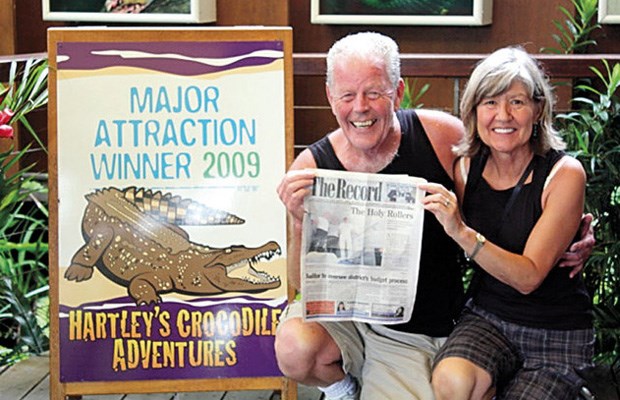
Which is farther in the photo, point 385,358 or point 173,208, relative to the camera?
point 173,208

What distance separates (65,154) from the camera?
3186 millimetres

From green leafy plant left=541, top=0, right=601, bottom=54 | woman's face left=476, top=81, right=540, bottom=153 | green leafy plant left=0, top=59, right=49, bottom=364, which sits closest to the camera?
woman's face left=476, top=81, right=540, bottom=153

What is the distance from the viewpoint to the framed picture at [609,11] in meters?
4.90

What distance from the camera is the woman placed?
99.3 inches

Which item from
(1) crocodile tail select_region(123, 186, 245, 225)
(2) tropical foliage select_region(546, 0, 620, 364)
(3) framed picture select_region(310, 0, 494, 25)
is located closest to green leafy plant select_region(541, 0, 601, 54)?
(3) framed picture select_region(310, 0, 494, 25)

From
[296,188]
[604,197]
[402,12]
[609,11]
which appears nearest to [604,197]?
[604,197]

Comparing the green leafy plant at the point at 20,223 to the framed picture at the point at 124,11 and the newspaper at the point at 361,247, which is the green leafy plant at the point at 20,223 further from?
the newspaper at the point at 361,247

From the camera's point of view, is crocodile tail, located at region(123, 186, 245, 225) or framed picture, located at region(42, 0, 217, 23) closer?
Result: crocodile tail, located at region(123, 186, 245, 225)

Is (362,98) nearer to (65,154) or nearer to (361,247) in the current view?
(361,247)

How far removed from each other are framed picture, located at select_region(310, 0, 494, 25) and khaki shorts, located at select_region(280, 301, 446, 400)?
8.54 ft

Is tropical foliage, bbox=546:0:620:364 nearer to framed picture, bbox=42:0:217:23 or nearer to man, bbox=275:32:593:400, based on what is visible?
man, bbox=275:32:593:400

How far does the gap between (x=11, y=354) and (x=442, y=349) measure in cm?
198

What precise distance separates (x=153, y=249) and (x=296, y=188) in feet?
2.48

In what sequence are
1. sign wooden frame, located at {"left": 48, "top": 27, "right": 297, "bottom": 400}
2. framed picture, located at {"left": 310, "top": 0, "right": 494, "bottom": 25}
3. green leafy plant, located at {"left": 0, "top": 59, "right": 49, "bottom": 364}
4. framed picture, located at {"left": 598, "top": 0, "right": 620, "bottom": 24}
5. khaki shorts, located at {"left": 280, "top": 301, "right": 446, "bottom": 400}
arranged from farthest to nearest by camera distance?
framed picture, located at {"left": 310, "top": 0, "right": 494, "bottom": 25}
framed picture, located at {"left": 598, "top": 0, "right": 620, "bottom": 24}
green leafy plant, located at {"left": 0, "top": 59, "right": 49, "bottom": 364}
sign wooden frame, located at {"left": 48, "top": 27, "right": 297, "bottom": 400}
khaki shorts, located at {"left": 280, "top": 301, "right": 446, "bottom": 400}
